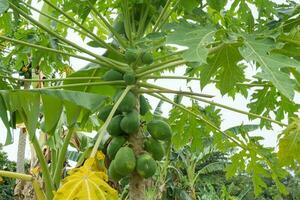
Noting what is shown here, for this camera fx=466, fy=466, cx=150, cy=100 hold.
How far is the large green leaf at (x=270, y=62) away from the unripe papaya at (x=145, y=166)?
0.60m

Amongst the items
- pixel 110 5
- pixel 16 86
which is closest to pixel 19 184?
pixel 16 86

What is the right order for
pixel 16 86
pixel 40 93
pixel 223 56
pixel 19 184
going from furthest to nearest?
pixel 19 184 < pixel 16 86 < pixel 40 93 < pixel 223 56

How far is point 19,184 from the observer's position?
429 cm

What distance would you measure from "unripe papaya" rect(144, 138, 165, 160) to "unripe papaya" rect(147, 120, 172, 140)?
0.08 ft

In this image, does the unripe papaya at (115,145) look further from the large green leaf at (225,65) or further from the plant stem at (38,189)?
the large green leaf at (225,65)

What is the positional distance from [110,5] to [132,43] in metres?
0.37

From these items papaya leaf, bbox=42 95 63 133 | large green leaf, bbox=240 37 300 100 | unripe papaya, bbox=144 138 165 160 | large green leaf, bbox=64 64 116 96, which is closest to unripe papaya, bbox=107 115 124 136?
unripe papaya, bbox=144 138 165 160

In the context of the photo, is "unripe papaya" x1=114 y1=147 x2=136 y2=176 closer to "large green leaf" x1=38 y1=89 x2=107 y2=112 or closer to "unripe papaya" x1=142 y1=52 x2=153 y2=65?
"large green leaf" x1=38 y1=89 x2=107 y2=112

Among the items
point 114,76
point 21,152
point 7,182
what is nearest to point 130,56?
point 114,76

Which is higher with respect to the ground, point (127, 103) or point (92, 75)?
point (92, 75)

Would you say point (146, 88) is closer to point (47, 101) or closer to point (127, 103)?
point (127, 103)

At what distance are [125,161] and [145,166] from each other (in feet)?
0.26

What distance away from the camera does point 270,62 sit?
4.37ft

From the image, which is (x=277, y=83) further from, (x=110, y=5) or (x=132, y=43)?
(x=110, y=5)
